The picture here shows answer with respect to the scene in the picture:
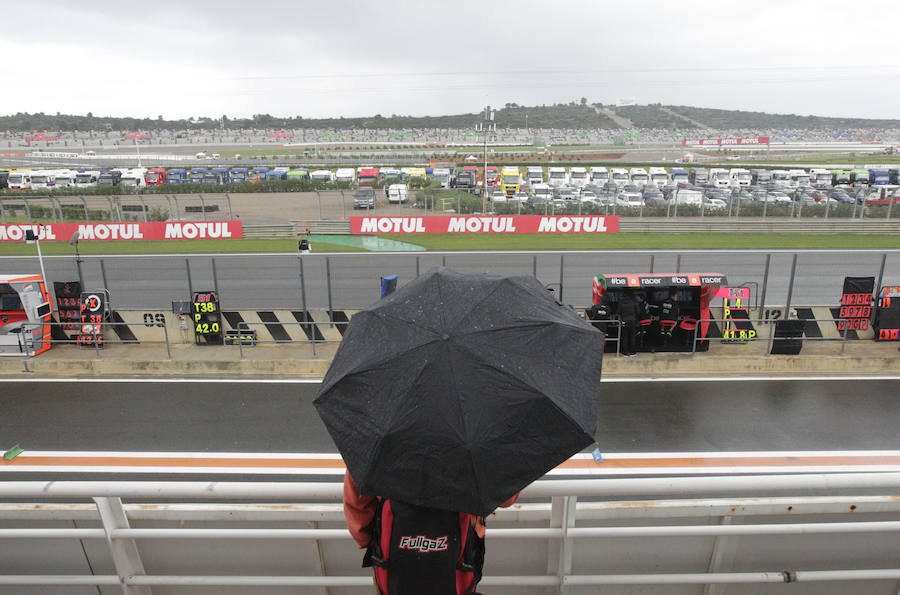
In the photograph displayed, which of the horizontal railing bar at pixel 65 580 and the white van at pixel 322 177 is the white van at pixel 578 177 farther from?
the horizontal railing bar at pixel 65 580

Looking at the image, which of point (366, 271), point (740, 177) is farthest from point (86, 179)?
point (740, 177)

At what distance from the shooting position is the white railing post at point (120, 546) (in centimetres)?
226

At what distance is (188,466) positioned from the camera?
8.10 meters

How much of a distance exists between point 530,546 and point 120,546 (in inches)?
70.3

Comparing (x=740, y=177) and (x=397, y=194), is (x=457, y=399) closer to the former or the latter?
(x=397, y=194)

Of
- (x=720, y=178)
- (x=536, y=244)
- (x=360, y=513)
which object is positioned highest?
(x=360, y=513)

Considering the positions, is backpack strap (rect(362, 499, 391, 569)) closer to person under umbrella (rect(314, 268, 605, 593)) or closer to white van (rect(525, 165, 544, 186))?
person under umbrella (rect(314, 268, 605, 593))

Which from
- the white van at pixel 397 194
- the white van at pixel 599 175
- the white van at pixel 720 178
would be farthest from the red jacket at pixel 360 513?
the white van at pixel 720 178

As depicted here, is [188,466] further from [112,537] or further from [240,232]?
[240,232]

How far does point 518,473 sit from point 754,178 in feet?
194

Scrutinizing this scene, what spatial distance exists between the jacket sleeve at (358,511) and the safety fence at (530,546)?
0.36 m

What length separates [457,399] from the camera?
1680 mm

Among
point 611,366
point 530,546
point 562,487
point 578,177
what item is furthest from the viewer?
point 578,177

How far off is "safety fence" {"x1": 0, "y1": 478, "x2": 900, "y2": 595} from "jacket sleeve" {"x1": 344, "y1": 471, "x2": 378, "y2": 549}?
0.36m
